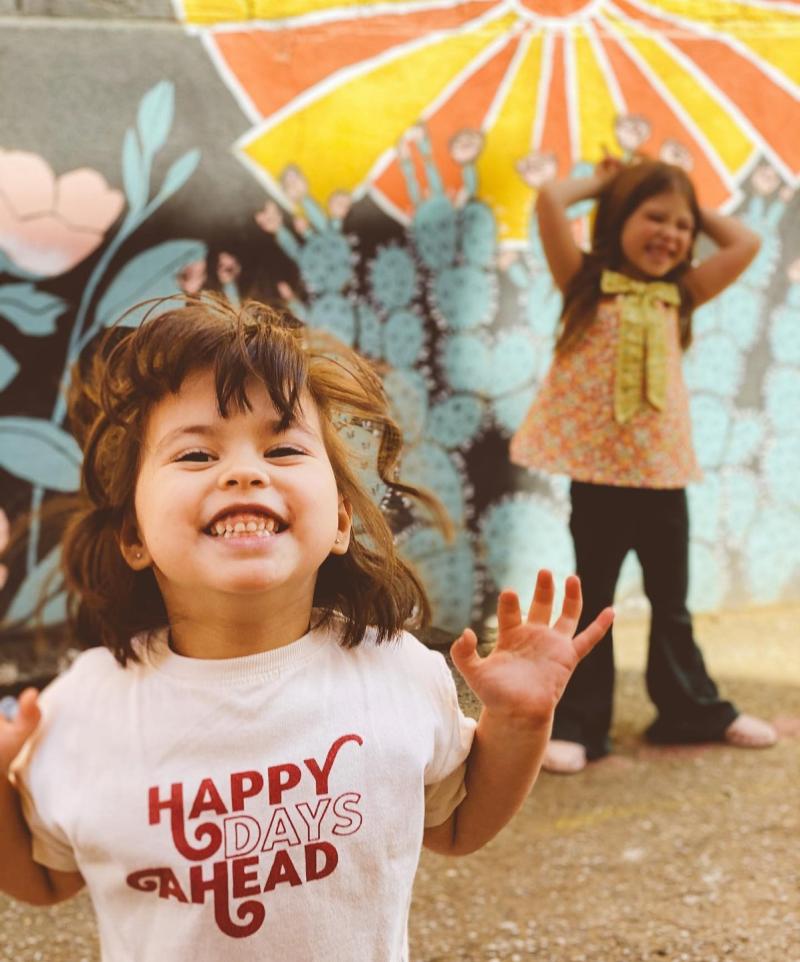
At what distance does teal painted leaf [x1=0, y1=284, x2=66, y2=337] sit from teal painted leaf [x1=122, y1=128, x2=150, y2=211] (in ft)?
1.16

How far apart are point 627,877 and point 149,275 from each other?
6.66 ft

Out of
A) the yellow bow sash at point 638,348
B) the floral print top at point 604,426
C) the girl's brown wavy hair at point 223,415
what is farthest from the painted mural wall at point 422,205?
the girl's brown wavy hair at point 223,415

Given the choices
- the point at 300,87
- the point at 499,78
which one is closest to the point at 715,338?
the point at 499,78

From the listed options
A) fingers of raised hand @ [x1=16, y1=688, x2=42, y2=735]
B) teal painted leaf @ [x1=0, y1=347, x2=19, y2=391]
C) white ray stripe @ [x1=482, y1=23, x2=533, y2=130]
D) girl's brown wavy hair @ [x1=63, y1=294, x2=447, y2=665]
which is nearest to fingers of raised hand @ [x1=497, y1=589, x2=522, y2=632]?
girl's brown wavy hair @ [x1=63, y1=294, x2=447, y2=665]

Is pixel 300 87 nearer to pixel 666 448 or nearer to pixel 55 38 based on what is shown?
pixel 55 38

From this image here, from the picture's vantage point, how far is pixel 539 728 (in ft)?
3.65

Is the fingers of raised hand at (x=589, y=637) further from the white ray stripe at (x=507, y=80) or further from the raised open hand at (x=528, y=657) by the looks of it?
the white ray stripe at (x=507, y=80)

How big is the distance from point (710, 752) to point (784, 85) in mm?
2325

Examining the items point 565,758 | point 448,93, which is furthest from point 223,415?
point 448,93

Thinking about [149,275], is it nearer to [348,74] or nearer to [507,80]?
[348,74]

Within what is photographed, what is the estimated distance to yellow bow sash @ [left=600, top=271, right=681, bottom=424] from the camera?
253cm

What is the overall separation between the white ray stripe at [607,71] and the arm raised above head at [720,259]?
3.04ft

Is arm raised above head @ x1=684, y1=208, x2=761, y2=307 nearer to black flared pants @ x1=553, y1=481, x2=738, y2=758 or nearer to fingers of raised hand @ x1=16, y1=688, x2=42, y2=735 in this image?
black flared pants @ x1=553, y1=481, x2=738, y2=758

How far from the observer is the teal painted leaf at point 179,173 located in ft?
9.80
